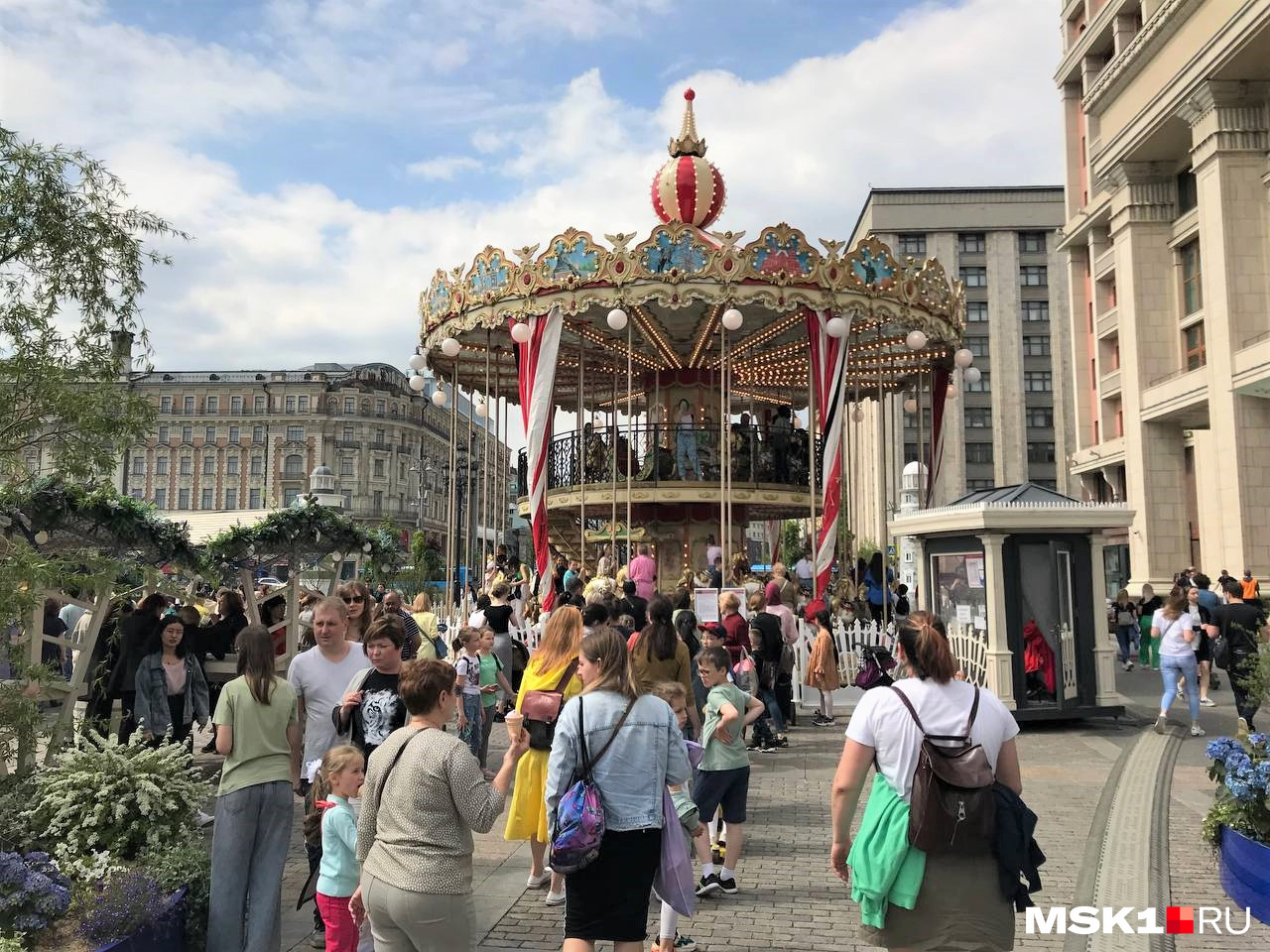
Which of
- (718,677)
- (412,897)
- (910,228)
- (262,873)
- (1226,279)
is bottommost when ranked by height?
(262,873)

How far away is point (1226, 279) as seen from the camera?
913 inches

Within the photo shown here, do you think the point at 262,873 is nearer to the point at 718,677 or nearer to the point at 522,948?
the point at 522,948

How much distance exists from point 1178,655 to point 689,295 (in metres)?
9.00

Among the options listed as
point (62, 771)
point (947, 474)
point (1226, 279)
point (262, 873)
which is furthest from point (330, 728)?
point (947, 474)

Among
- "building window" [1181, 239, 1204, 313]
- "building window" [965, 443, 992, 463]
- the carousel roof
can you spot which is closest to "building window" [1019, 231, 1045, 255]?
"building window" [965, 443, 992, 463]

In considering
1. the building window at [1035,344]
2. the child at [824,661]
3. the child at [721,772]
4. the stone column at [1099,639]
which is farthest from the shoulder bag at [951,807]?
the building window at [1035,344]

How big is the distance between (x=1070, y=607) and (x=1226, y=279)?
16.7m

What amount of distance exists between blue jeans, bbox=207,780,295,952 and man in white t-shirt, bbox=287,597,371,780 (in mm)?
624

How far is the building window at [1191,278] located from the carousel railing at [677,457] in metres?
15.5

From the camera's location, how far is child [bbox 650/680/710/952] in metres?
4.18

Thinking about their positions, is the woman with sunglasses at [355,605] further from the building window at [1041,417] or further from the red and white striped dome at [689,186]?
the building window at [1041,417]

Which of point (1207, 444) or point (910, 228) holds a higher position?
point (910, 228)

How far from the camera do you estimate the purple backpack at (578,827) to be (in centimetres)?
343

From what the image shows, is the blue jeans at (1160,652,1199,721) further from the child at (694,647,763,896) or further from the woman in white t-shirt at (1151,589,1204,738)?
the child at (694,647,763,896)
